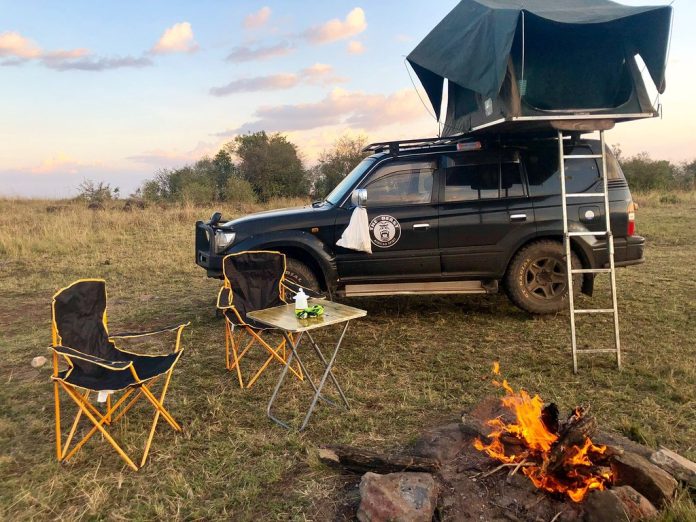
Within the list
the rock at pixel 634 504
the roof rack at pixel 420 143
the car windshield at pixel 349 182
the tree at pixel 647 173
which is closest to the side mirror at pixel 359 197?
the car windshield at pixel 349 182

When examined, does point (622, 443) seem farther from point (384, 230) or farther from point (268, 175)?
point (268, 175)

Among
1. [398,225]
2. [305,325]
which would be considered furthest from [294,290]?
[305,325]

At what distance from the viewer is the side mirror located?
537cm

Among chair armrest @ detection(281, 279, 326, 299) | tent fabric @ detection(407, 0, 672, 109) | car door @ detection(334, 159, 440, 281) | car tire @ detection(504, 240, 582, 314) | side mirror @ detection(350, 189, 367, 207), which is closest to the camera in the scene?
tent fabric @ detection(407, 0, 672, 109)

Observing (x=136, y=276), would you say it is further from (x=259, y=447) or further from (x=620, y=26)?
(x=620, y=26)

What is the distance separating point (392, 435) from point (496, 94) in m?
2.80

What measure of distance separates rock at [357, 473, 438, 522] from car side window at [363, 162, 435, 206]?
11.8ft

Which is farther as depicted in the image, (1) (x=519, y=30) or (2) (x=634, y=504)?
(1) (x=519, y=30)

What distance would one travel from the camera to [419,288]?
18.9 ft

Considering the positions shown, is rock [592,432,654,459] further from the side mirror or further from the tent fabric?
the side mirror

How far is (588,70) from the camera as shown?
4.64m

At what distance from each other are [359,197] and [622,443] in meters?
3.28

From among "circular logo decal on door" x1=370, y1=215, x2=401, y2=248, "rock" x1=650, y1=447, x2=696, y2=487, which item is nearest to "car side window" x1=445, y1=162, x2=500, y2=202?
"circular logo decal on door" x1=370, y1=215, x2=401, y2=248

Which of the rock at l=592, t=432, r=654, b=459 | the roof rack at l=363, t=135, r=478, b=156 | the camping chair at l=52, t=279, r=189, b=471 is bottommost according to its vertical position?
the rock at l=592, t=432, r=654, b=459
